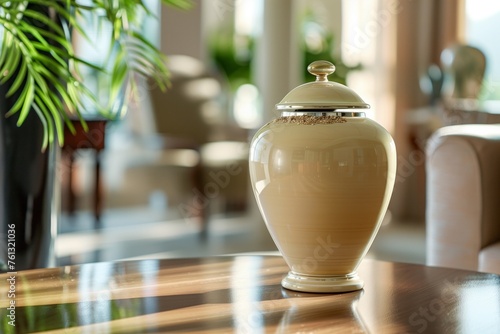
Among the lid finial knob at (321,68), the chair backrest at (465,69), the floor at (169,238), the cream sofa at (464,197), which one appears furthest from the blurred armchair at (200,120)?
the lid finial knob at (321,68)

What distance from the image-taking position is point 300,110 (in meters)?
1.31

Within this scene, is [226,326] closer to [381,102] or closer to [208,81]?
[208,81]

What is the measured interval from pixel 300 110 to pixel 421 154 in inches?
196

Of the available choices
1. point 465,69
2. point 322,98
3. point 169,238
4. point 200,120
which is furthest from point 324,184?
point 200,120

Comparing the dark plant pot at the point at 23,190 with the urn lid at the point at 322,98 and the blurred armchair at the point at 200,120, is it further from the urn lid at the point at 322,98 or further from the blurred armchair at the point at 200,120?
the blurred armchair at the point at 200,120

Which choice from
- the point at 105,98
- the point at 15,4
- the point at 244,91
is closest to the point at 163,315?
the point at 15,4

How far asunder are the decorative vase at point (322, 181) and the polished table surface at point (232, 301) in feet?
0.18

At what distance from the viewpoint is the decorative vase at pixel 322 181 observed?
124cm

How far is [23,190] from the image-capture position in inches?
77.6

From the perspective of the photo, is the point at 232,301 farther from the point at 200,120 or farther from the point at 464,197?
the point at 200,120

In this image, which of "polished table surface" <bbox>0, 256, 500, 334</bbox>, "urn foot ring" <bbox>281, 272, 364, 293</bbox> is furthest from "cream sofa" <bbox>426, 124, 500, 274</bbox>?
"urn foot ring" <bbox>281, 272, 364, 293</bbox>

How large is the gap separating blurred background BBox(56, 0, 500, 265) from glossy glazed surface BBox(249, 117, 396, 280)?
3.20 m

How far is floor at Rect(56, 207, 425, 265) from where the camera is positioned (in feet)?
15.1

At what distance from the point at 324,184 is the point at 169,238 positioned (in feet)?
13.5
